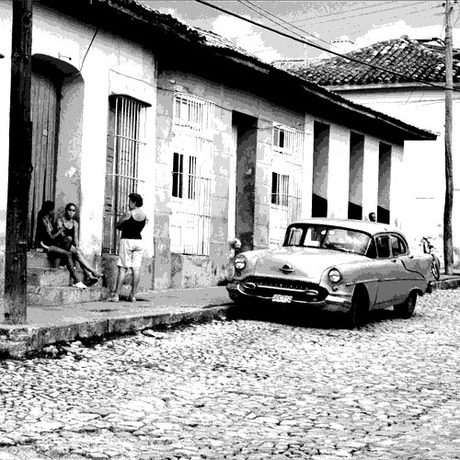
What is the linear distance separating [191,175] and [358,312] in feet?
18.0

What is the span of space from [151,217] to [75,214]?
2258mm

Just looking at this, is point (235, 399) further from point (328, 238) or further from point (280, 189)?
point (280, 189)

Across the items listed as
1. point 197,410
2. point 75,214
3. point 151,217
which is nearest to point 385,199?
point 151,217

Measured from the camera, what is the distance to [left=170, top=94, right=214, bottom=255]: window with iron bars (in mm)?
16891

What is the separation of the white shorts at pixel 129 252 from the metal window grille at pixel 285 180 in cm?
713

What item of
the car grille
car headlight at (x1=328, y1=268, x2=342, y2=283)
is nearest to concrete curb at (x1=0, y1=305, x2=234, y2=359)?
the car grille

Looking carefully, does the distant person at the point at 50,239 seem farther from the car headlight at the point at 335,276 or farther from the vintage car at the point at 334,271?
the car headlight at the point at 335,276

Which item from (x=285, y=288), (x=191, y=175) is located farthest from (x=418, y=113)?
(x=285, y=288)

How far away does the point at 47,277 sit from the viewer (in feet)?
42.7

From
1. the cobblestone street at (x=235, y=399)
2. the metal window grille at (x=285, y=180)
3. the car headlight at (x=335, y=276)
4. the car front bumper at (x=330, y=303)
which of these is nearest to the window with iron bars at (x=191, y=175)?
the metal window grille at (x=285, y=180)

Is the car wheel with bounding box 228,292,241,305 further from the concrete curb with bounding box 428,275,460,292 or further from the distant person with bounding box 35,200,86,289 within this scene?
the concrete curb with bounding box 428,275,460,292

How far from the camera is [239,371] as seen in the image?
28.5 ft

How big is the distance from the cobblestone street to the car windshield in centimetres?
230

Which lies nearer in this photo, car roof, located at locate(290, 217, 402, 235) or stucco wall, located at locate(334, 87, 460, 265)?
car roof, located at locate(290, 217, 402, 235)
